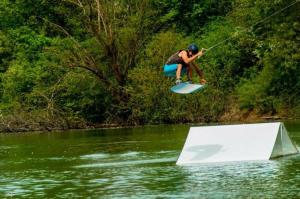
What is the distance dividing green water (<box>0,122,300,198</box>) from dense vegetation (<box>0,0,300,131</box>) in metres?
18.3

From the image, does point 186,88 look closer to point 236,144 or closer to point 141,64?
point 236,144

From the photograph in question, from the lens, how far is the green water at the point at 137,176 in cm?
1641

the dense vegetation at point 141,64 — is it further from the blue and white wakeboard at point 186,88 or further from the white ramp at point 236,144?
the white ramp at point 236,144

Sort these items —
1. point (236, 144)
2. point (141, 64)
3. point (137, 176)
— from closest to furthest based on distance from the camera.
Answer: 1. point (137, 176)
2. point (236, 144)
3. point (141, 64)

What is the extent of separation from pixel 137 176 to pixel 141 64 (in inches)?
1244

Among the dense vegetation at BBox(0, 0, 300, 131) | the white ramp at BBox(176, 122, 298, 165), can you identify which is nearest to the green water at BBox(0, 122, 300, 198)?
the white ramp at BBox(176, 122, 298, 165)

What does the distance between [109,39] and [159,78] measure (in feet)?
14.2

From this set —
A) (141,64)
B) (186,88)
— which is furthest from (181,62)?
(141,64)

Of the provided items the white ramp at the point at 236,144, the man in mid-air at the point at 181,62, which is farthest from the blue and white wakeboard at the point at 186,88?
the white ramp at the point at 236,144

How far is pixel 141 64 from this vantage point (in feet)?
168

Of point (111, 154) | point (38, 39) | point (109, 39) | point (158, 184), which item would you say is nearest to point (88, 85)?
point (109, 39)

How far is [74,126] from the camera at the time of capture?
51.1m

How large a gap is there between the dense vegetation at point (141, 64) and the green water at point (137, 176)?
18.3 meters

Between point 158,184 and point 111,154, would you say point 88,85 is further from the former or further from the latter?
point 158,184
